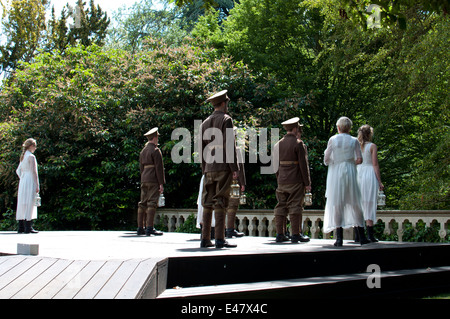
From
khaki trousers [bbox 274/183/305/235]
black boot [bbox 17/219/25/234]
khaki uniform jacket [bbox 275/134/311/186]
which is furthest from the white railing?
black boot [bbox 17/219/25/234]

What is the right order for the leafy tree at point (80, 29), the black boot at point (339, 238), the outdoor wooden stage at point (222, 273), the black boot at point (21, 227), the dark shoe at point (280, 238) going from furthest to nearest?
the leafy tree at point (80, 29)
the black boot at point (21, 227)
the dark shoe at point (280, 238)
the black boot at point (339, 238)
the outdoor wooden stage at point (222, 273)

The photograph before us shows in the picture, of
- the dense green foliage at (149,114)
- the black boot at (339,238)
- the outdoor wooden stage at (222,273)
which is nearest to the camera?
the outdoor wooden stage at (222,273)

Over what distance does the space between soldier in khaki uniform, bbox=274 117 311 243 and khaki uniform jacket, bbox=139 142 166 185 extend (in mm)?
2567

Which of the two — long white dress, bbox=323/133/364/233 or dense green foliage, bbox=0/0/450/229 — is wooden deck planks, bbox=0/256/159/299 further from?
dense green foliage, bbox=0/0/450/229

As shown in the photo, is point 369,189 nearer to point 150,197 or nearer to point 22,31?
point 150,197

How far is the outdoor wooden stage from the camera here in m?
4.96

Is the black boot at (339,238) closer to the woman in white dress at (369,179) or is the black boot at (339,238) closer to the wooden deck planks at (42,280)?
the woman in white dress at (369,179)

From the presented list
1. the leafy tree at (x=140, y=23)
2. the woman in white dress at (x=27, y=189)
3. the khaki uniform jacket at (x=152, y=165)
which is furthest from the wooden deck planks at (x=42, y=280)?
the leafy tree at (x=140, y=23)

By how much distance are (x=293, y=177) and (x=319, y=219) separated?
4.30 m

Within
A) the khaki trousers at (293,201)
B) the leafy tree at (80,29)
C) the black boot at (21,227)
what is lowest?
the black boot at (21,227)

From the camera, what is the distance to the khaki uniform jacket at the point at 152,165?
11.0 meters

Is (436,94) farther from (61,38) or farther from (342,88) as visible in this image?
(61,38)

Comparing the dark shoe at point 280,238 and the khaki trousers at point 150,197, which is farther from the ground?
the khaki trousers at point 150,197

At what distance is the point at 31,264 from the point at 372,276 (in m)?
4.33
